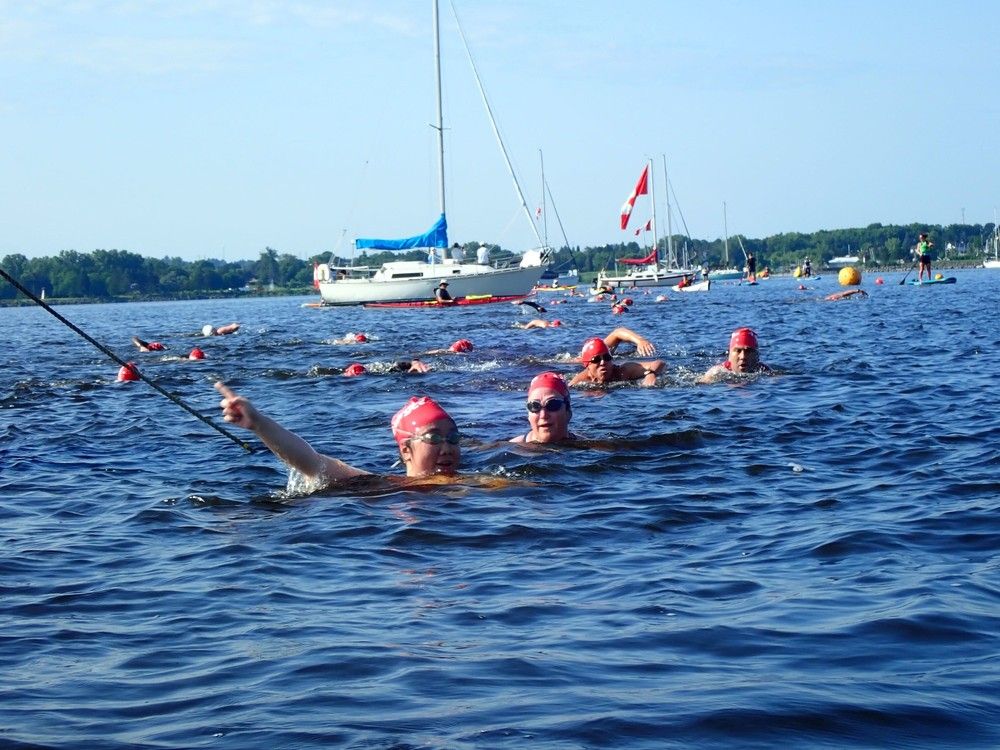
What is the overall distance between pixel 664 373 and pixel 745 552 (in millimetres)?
9222

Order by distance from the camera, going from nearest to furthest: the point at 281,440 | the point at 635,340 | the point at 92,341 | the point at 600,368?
1. the point at 281,440
2. the point at 92,341
3. the point at 600,368
4. the point at 635,340

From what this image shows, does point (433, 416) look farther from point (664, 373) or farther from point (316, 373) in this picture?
point (316, 373)

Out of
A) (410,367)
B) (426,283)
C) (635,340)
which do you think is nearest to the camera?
(635,340)

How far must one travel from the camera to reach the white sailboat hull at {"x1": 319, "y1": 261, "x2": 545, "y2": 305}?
56.7 meters

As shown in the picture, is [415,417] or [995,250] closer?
[415,417]

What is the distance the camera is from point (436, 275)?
193 feet

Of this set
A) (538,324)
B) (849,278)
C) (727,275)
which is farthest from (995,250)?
(538,324)

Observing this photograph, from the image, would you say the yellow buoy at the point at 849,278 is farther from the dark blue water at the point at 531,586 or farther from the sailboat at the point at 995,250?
the sailboat at the point at 995,250

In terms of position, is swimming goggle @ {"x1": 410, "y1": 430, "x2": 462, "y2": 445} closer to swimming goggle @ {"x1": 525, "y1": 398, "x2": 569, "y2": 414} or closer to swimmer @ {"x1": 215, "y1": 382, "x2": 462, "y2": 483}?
swimmer @ {"x1": 215, "y1": 382, "x2": 462, "y2": 483}

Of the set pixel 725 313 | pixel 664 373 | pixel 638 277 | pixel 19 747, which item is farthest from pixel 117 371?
pixel 638 277

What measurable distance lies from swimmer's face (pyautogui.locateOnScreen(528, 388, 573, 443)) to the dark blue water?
0.21m

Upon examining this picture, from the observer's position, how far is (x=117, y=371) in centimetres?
2155

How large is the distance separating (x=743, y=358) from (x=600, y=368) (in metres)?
2.01

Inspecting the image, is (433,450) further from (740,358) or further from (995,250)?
(995,250)
